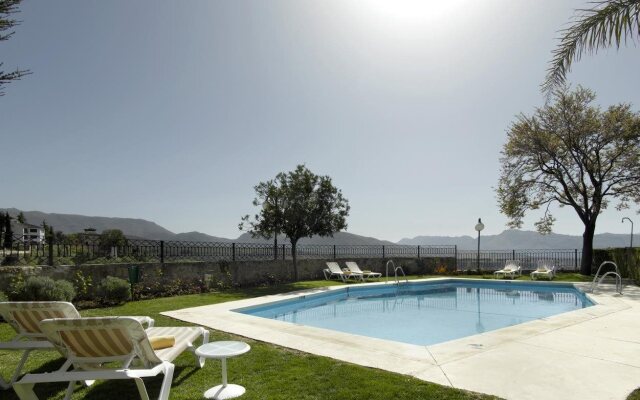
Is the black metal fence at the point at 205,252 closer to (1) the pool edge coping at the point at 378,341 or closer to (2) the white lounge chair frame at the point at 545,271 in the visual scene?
(2) the white lounge chair frame at the point at 545,271

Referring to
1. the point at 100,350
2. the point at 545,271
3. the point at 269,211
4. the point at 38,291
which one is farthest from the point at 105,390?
the point at 545,271

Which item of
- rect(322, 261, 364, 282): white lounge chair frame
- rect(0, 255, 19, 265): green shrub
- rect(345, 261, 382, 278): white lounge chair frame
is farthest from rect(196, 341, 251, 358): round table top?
rect(345, 261, 382, 278): white lounge chair frame

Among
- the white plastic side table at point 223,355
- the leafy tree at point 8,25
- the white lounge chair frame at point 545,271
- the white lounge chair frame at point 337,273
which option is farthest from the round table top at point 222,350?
the white lounge chair frame at point 545,271

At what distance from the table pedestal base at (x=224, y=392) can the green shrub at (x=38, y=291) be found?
691 centimetres

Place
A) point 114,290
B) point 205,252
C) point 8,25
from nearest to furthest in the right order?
point 8,25, point 114,290, point 205,252

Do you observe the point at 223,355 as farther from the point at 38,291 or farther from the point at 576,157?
the point at 576,157

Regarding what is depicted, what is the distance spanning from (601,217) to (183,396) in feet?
81.6

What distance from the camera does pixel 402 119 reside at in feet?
58.1

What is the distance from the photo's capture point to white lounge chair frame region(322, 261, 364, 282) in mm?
18797

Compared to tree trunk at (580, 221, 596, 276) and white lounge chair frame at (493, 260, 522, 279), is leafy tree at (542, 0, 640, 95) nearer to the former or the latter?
white lounge chair frame at (493, 260, 522, 279)

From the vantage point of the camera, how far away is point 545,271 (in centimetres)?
2048

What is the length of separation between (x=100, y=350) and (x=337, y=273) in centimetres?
1563

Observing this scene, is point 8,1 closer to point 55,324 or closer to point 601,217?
point 55,324

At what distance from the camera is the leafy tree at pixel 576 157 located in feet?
69.2
